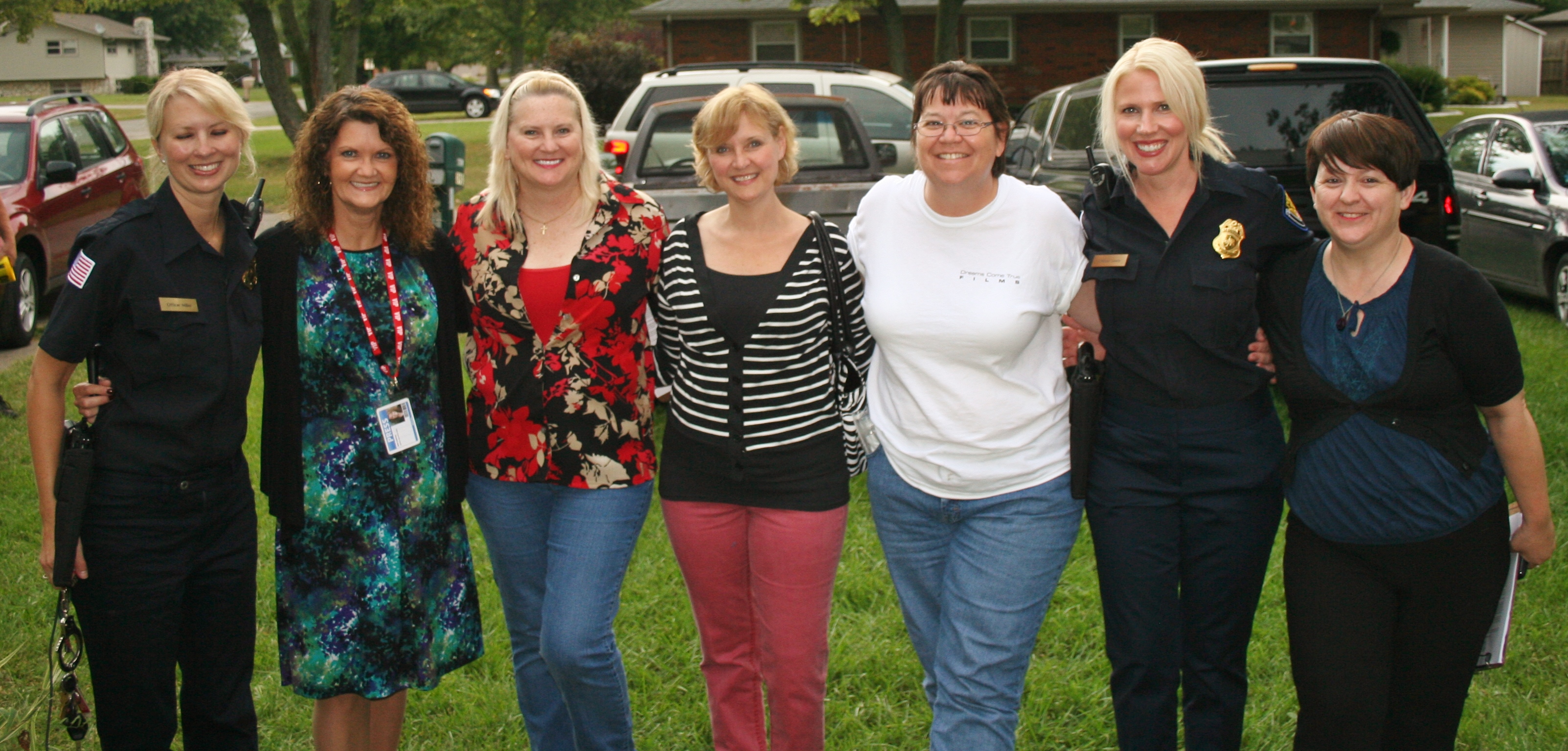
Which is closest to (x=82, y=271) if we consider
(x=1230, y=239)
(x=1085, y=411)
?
(x=1085, y=411)

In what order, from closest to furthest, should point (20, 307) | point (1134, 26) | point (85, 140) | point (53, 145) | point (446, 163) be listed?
point (446, 163), point (20, 307), point (53, 145), point (85, 140), point (1134, 26)

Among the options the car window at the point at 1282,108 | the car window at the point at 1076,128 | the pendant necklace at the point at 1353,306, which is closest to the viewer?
the pendant necklace at the point at 1353,306

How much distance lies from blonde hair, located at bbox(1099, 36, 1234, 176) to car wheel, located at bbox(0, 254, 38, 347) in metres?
8.96

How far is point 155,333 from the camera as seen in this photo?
284 centimetres

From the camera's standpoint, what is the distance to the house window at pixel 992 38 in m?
28.7

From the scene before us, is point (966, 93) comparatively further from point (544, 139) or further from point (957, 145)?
point (544, 139)

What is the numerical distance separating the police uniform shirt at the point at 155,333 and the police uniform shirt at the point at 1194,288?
213 cm

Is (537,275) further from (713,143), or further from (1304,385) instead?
(1304,385)

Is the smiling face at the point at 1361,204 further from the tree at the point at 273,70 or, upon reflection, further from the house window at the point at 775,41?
the house window at the point at 775,41

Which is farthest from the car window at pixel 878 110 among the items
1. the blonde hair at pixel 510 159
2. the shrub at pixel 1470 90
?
the shrub at pixel 1470 90

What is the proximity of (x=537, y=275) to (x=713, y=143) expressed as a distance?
0.56m

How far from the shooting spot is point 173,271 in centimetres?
288

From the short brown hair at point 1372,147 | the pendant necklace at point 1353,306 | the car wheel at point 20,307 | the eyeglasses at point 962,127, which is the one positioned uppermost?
the eyeglasses at point 962,127

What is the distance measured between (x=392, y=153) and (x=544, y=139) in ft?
1.30
